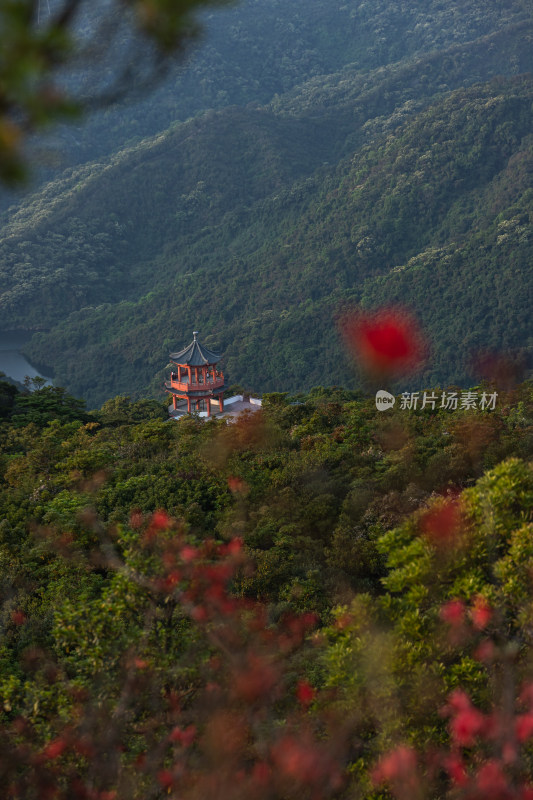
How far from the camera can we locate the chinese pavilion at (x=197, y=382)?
21234 millimetres

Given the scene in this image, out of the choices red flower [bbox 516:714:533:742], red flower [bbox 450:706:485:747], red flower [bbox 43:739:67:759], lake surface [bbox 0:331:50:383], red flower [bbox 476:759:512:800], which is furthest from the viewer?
lake surface [bbox 0:331:50:383]

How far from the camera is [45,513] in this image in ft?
29.8

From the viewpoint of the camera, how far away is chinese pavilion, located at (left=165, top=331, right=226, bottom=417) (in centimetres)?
2123

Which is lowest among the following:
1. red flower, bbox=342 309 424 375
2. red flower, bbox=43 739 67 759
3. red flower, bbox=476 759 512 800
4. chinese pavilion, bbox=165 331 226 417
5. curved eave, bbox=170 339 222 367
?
red flower, bbox=476 759 512 800

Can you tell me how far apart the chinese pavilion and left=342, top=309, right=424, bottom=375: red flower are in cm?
1436

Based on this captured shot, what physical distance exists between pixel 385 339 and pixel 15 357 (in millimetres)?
23313

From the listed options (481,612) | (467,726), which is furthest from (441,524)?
(467,726)

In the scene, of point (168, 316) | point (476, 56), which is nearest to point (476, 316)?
point (168, 316)

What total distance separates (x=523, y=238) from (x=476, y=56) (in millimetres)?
46288

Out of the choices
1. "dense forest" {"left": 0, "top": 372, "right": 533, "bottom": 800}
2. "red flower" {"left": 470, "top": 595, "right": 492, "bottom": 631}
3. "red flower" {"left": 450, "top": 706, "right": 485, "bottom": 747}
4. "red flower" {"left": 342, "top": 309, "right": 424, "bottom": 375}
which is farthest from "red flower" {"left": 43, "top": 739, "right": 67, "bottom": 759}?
"red flower" {"left": 342, "top": 309, "right": 424, "bottom": 375}

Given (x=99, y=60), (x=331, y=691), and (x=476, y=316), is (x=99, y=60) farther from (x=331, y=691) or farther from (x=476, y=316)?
(x=476, y=316)

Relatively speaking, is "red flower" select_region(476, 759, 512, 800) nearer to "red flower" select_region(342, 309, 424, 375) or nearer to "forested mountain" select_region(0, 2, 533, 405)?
"forested mountain" select_region(0, 2, 533, 405)

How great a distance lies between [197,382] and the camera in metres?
21.7

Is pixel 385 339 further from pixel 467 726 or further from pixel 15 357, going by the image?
pixel 467 726
